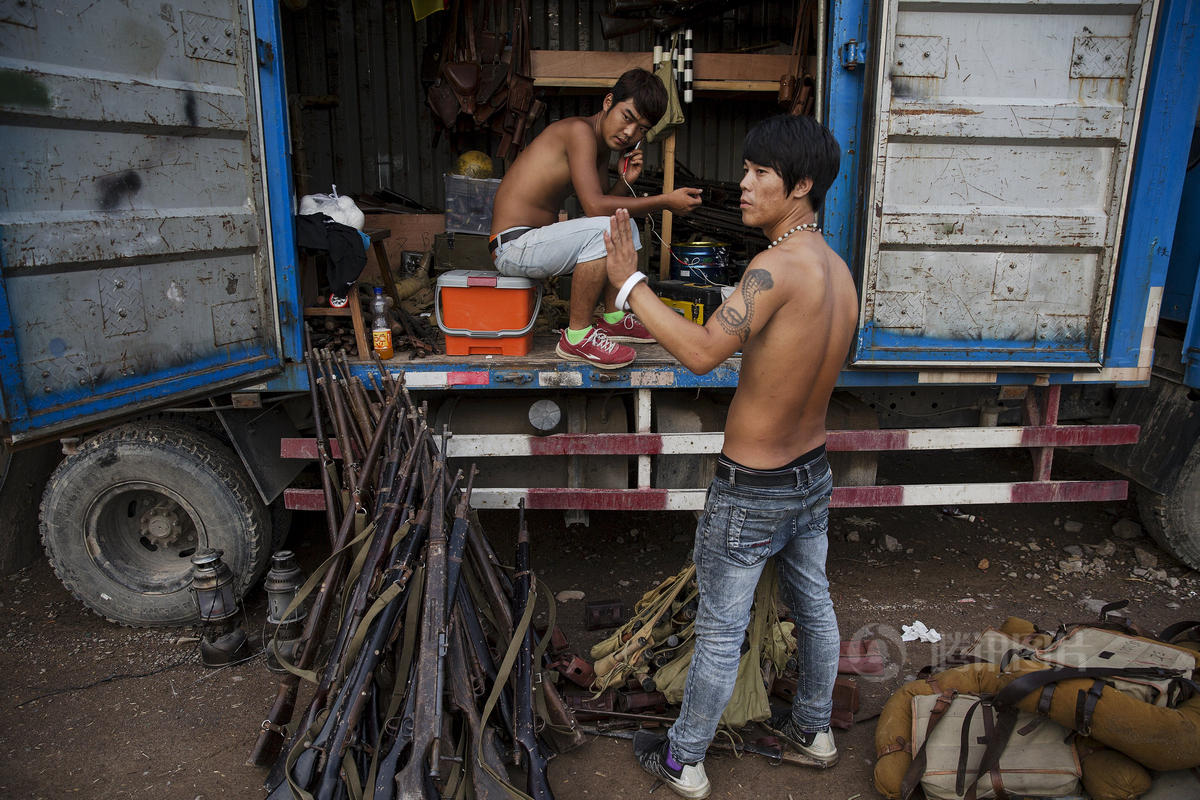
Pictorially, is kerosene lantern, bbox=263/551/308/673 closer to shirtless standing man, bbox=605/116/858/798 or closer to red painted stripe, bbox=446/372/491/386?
red painted stripe, bbox=446/372/491/386

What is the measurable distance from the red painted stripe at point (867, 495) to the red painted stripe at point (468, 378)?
170cm

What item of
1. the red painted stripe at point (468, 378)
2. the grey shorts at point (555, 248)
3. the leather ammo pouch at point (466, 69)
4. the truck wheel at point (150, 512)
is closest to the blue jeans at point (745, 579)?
the red painted stripe at point (468, 378)

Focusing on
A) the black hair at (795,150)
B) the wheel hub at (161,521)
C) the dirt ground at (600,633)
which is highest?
the black hair at (795,150)

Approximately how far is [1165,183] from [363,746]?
3804mm

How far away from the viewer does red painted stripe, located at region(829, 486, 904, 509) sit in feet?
12.5

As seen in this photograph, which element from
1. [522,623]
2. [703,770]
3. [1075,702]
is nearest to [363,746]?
[522,623]

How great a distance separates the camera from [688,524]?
494 centimetres

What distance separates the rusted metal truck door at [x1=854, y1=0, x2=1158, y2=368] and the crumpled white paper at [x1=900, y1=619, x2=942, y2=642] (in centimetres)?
122

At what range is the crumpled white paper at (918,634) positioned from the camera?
3.68 metres

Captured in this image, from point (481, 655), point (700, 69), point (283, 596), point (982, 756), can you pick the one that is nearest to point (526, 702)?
point (481, 655)

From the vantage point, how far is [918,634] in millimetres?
3701

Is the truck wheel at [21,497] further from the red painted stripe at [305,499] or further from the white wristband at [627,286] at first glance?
the white wristband at [627,286]

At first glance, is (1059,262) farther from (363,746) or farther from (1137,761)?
(363,746)

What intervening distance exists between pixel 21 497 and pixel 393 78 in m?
4.12
